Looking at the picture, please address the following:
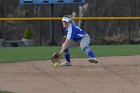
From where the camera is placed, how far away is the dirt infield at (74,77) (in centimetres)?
1012

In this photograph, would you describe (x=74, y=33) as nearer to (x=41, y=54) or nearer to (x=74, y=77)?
(x=74, y=77)

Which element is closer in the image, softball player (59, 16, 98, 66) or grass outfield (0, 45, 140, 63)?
softball player (59, 16, 98, 66)

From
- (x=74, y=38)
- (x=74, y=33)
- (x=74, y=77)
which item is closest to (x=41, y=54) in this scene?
(x=74, y=38)

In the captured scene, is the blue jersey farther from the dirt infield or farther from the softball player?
Result: the dirt infield

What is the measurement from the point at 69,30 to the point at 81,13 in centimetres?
2345

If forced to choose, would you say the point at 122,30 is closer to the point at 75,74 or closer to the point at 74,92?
the point at 75,74

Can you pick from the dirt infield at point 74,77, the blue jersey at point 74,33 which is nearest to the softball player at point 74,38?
the blue jersey at point 74,33

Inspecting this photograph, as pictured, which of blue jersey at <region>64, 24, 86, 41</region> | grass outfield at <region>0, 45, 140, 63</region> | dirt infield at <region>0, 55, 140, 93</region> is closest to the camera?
dirt infield at <region>0, 55, 140, 93</region>

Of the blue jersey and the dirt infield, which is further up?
the blue jersey

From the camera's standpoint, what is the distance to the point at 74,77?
468 inches

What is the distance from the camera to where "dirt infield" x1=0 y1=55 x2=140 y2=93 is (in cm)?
1012

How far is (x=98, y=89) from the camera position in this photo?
10008 mm

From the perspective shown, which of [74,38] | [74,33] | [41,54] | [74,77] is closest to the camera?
[74,77]

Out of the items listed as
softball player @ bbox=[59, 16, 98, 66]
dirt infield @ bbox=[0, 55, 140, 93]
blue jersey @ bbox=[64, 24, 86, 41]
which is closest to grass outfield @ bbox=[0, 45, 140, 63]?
dirt infield @ bbox=[0, 55, 140, 93]
